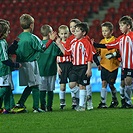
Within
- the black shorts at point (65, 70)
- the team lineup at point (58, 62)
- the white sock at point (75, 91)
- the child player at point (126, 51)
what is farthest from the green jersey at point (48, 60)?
the child player at point (126, 51)

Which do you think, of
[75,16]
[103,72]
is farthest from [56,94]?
[75,16]

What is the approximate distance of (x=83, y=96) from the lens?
10.1 meters

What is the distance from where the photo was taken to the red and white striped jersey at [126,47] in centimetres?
1080

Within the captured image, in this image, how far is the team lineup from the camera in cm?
986

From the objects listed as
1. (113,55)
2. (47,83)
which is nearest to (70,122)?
(47,83)

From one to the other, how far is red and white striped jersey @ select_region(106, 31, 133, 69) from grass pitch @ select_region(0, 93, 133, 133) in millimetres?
1246

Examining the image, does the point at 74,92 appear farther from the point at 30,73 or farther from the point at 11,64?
the point at 11,64

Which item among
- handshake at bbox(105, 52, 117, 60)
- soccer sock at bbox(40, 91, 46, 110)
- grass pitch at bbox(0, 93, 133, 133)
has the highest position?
handshake at bbox(105, 52, 117, 60)

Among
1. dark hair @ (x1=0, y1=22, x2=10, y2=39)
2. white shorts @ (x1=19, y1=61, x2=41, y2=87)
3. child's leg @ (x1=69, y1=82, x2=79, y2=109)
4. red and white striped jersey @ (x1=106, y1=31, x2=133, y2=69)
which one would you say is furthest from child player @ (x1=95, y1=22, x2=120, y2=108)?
dark hair @ (x1=0, y1=22, x2=10, y2=39)

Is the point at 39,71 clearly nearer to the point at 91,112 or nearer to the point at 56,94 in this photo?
the point at 91,112

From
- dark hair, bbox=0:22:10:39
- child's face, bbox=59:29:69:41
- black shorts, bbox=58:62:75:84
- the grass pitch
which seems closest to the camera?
the grass pitch

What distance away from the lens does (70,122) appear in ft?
27.1

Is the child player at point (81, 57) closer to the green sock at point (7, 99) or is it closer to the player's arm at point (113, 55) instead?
the player's arm at point (113, 55)

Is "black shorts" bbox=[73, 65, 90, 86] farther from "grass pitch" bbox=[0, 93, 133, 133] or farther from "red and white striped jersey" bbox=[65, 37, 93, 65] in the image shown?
"grass pitch" bbox=[0, 93, 133, 133]
